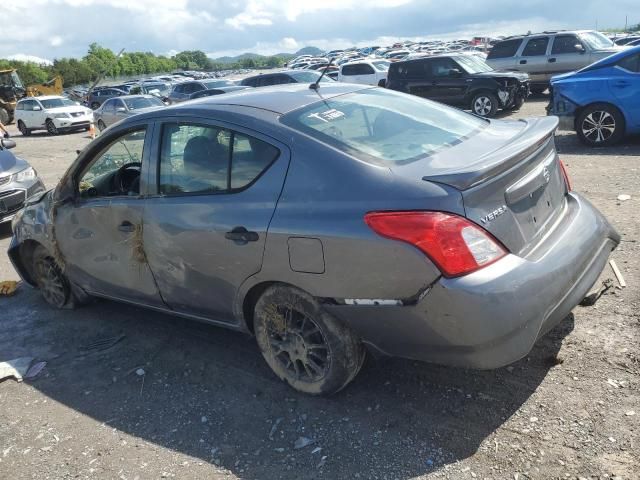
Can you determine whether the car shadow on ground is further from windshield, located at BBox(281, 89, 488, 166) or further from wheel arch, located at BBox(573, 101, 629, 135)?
wheel arch, located at BBox(573, 101, 629, 135)

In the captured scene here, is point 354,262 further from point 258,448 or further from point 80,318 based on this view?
point 80,318

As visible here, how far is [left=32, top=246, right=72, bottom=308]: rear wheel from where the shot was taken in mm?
4715

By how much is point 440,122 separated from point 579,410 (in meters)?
1.81

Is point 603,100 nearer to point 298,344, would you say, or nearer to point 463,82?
point 463,82

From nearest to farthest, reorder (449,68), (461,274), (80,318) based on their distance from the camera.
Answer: (461,274)
(80,318)
(449,68)

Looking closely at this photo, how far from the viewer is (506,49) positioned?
57.5 ft

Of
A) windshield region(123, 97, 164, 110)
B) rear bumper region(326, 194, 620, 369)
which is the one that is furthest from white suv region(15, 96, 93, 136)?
rear bumper region(326, 194, 620, 369)

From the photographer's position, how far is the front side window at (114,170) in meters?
3.83

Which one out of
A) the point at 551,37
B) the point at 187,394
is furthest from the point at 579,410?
the point at 551,37

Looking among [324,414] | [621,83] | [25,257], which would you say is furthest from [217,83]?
[324,414]

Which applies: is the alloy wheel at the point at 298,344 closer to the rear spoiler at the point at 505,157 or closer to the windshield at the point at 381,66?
the rear spoiler at the point at 505,157

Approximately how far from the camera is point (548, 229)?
3.02m

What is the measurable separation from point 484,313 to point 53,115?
24568 millimetres

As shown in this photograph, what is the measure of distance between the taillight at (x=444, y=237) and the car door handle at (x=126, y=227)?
6.05 feet
